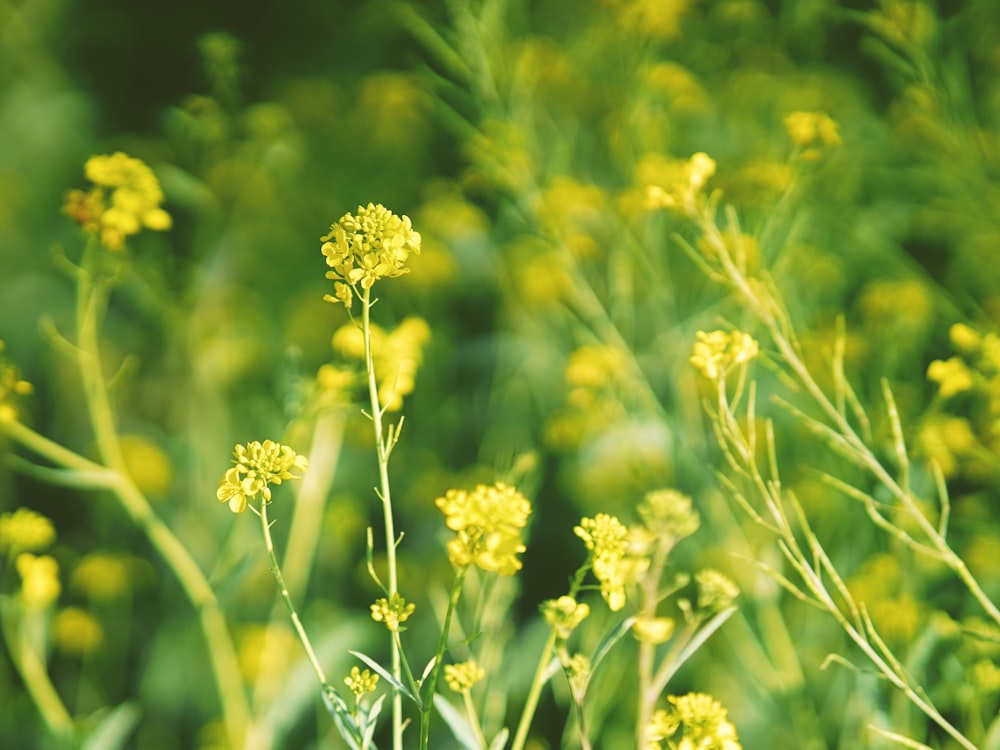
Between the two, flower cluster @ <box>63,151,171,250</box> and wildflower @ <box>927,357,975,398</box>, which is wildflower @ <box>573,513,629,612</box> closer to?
wildflower @ <box>927,357,975,398</box>

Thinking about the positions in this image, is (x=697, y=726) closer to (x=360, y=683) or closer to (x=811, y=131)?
(x=360, y=683)

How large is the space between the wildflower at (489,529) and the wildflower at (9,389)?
0.63m

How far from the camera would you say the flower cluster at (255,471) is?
743mm

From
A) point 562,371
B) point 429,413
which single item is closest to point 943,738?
point 562,371

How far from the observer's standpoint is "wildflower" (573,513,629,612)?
72 cm

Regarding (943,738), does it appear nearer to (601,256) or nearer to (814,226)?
(814,226)

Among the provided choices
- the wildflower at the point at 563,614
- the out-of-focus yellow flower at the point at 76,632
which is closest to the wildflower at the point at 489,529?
the wildflower at the point at 563,614

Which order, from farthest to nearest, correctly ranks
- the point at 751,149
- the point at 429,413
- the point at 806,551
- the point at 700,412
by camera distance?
the point at 751,149 → the point at 429,413 → the point at 700,412 → the point at 806,551

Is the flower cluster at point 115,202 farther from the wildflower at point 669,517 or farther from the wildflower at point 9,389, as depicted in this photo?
the wildflower at point 669,517

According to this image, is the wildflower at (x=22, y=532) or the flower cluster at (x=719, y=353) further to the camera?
the wildflower at (x=22, y=532)

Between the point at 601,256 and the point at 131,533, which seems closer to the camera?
the point at 131,533

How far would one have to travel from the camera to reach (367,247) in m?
0.73

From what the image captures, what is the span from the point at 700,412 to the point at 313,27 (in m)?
2.71

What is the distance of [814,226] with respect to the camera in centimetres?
192
